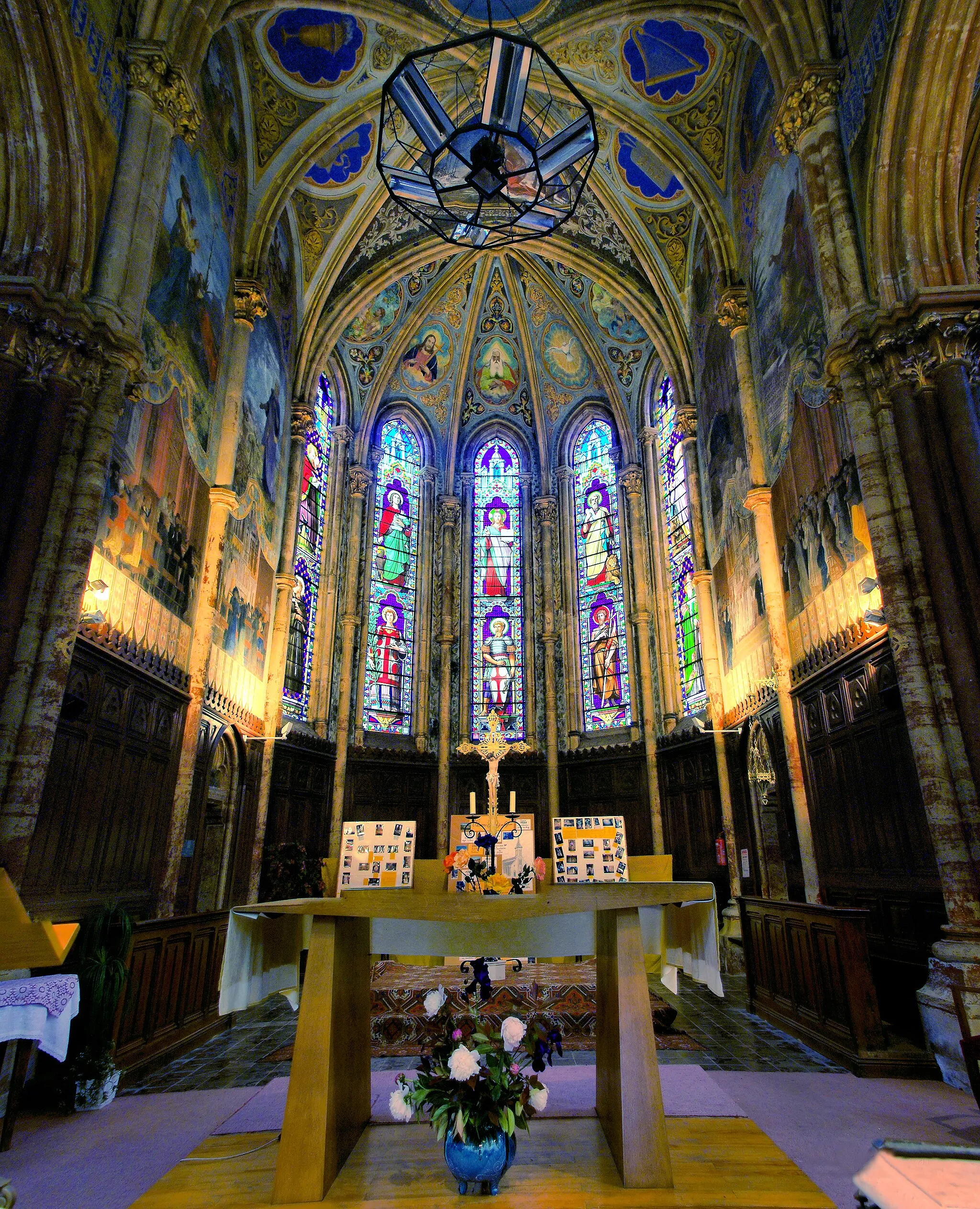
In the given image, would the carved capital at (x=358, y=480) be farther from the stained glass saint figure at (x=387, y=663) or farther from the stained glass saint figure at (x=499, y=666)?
the stained glass saint figure at (x=499, y=666)

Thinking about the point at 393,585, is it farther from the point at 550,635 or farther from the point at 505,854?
the point at 505,854

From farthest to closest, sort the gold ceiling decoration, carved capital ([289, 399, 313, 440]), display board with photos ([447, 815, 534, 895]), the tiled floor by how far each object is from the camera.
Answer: the gold ceiling decoration
carved capital ([289, 399, 313, 440])
the tiled floor
display board with photos ([447, 815, 534, 895])

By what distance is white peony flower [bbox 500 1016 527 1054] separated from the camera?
11.6 feet

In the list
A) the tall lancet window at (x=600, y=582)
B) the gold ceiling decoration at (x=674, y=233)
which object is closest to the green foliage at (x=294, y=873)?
the tall lancet window at (x=600, y=582)

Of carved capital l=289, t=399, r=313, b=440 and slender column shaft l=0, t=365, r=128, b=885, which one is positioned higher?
carved capital l=289, t=399, r=313, b=440

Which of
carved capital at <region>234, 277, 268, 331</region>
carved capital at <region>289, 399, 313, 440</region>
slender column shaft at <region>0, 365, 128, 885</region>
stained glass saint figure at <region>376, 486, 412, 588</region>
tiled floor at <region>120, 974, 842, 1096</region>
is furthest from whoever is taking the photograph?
stained glass saint figure at <region>376, 486, 412, 588</region>

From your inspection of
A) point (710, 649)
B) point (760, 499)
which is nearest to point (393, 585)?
point (710, 649)

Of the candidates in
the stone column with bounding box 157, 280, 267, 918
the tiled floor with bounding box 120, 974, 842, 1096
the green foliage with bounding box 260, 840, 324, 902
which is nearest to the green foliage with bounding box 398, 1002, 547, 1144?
the tiled floor with bounding box 120, 974, 842, 1096

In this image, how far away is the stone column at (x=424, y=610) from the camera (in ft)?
64.7

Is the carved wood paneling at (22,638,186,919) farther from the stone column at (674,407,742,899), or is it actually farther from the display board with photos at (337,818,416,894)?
the stone column at (674,407,742,899)

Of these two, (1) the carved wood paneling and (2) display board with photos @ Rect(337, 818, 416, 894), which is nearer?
(2) display board with photos @ Rect(337, 818, 416, 894)

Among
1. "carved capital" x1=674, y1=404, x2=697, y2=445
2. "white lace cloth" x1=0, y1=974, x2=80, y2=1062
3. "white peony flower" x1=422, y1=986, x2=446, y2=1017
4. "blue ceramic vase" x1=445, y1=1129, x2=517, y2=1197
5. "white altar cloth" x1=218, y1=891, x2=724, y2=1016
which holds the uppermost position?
"carved capital" x1=674, y1=404, x2=697, y2=445

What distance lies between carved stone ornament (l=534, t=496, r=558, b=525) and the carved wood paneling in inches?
524

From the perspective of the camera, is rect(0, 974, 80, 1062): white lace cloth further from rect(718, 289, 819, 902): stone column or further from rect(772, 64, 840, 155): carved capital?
rect(772, 64, 840, 155): carved capital
